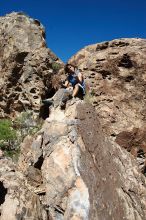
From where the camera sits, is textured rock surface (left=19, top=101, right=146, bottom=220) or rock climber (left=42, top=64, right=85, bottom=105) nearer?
textured rock surface (left=19, top=101, right=146, bottom=220)

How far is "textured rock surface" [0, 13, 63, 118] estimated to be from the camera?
15828 millimetres

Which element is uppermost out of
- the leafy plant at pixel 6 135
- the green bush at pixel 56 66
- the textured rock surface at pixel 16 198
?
the green bush at pixel 56 66

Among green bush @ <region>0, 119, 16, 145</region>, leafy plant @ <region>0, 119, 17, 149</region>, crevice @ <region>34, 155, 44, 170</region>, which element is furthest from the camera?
green bush @ <region>0, 119, 16, 145</region>

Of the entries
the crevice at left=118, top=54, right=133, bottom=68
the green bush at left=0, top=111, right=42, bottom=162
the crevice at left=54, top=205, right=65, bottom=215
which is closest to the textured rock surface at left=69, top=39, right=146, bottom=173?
the crevice at left=118, top=54, right=133, bottom=68

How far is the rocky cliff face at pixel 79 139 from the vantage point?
8.23 meters

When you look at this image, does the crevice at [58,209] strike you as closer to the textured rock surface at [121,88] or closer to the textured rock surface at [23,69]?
the textured rock surface at [121,88]

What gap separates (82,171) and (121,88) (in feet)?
22.8

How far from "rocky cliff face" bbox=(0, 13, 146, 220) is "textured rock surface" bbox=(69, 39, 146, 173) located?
4cm

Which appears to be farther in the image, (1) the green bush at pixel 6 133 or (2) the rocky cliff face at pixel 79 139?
(1) the green bush at pixel 6 133

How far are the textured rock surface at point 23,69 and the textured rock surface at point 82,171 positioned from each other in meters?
5.32

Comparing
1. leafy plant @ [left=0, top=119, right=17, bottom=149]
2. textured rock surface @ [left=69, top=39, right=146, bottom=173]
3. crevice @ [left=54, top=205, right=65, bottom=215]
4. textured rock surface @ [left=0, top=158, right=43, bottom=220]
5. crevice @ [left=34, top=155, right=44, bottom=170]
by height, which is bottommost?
crevice @ [left=54, top=205, right=65, bottom=215]

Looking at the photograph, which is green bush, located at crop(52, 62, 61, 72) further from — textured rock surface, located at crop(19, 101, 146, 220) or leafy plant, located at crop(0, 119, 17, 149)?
textured rock surface, located at crop(19, 101, 146, 220)

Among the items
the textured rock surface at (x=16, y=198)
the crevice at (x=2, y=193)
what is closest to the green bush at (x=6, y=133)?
the textured rock surface at (x=16, y=198)

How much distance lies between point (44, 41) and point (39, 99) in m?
3.26
